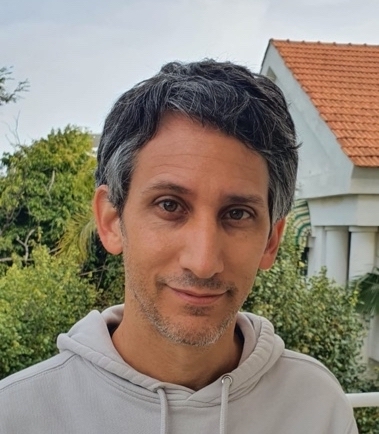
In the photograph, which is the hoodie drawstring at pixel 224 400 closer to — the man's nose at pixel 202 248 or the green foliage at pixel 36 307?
the man's nose at pixel 202 248

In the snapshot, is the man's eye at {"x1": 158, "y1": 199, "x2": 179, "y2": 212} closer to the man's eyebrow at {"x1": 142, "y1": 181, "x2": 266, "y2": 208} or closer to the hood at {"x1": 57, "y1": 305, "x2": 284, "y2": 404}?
the man's eyebrow at {"x1": 142, "y1": 181, "x2": 266, "y2": 208}

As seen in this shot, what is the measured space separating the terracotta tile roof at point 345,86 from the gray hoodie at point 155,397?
10.6ft

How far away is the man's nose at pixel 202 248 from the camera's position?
2.60 ft

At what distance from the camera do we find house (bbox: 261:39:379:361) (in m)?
4.16

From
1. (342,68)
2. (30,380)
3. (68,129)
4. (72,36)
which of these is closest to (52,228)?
(68,129)

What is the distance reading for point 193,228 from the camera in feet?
2.64

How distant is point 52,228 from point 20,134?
106 cm

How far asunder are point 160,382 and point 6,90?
2617mm

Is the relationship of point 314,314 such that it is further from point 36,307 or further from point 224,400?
point 224,400

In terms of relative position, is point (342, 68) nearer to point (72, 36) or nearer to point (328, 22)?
point (328, 22)

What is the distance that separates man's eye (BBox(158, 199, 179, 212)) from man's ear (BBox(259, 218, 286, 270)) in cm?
19

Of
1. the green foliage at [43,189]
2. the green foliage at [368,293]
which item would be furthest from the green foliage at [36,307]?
the green foliage at [368,293]

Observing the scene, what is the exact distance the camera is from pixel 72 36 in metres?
3.32

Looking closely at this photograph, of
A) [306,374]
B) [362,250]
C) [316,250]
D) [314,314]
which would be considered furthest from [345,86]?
[306,374]
